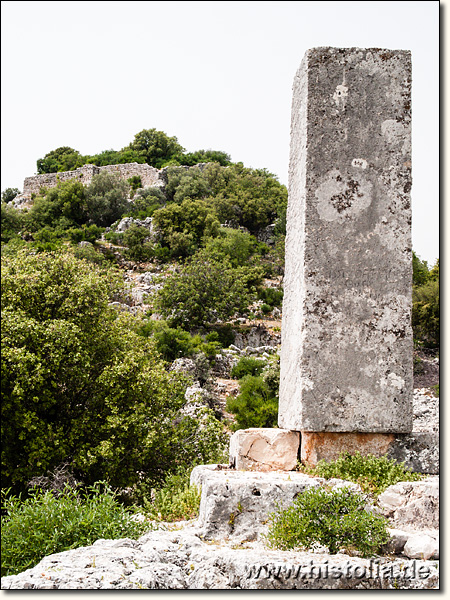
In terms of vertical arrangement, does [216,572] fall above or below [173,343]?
below

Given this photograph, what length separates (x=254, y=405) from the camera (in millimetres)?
19250

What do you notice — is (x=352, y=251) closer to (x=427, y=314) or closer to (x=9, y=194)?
(x=427, y=314)

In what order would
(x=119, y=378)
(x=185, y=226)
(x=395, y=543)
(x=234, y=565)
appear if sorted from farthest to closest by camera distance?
(x=185, y=226) < (x=119, y=378) < (x=395, y=543) < (x=234, y=565)

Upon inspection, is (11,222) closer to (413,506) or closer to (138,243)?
(138,243)

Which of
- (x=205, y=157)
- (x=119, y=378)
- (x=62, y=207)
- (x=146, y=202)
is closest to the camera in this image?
(x=119, y=378)

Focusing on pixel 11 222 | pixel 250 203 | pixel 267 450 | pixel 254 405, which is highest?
pixel 250 203

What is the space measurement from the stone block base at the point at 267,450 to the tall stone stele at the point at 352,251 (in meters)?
0.14

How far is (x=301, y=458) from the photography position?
4.70m

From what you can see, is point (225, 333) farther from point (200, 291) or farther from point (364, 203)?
point (364, 203)

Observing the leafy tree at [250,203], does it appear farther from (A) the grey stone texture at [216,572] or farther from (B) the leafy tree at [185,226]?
(A) the grey stone texture at [216,572]

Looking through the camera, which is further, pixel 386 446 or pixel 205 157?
pixel 205 157

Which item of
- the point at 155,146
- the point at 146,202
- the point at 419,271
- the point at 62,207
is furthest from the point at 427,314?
the point at 155,146

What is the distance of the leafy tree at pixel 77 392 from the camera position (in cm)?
984

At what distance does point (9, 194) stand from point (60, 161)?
682 cm
